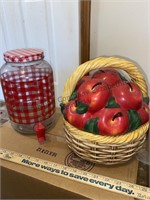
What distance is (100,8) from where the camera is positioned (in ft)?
2.12

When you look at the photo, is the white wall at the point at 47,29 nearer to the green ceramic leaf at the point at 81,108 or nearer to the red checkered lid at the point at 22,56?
the red checkered lid at the point at 22,56

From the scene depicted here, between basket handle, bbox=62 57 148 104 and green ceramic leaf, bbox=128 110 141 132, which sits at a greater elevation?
basket handle, bbox=62 57 148 104

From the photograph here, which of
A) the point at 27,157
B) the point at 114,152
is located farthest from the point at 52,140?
the point at 114,152

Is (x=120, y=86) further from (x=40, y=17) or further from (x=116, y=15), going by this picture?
(x=40, y=17)

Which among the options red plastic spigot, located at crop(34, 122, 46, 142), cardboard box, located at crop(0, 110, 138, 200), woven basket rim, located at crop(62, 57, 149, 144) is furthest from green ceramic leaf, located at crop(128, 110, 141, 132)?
red plastic spigot, located at crop(34, 122, 46, 142)

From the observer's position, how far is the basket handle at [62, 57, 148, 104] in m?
0.46

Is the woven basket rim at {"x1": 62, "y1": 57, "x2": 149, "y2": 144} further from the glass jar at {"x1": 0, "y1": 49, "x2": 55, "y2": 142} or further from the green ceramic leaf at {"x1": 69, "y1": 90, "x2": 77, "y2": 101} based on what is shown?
the glass jar at {"x1": 0, "y1": 49, "x2": 55, "y2": 142}

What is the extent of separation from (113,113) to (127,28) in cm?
37

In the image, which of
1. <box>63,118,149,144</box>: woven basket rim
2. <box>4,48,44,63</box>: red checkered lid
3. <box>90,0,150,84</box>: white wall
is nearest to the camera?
<box>63,118,149,144</box>: woven basket rim

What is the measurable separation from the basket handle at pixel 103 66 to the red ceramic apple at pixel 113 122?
0.40ft

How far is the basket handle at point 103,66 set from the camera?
46cm

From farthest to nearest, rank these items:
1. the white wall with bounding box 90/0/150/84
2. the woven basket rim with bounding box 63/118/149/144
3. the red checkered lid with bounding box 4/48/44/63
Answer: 1. the white wall with bounding box 90/0/150/84
2. the red checkered lid with bounding box 4/48/44/63
3. the woven basket rim with bounding box 63/118/149/144

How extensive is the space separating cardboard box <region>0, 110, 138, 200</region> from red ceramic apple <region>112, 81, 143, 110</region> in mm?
163

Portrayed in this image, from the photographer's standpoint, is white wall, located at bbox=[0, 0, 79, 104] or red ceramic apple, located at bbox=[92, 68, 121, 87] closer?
red ceramic apple, located at bbox=[92, 68, 121, 87]
